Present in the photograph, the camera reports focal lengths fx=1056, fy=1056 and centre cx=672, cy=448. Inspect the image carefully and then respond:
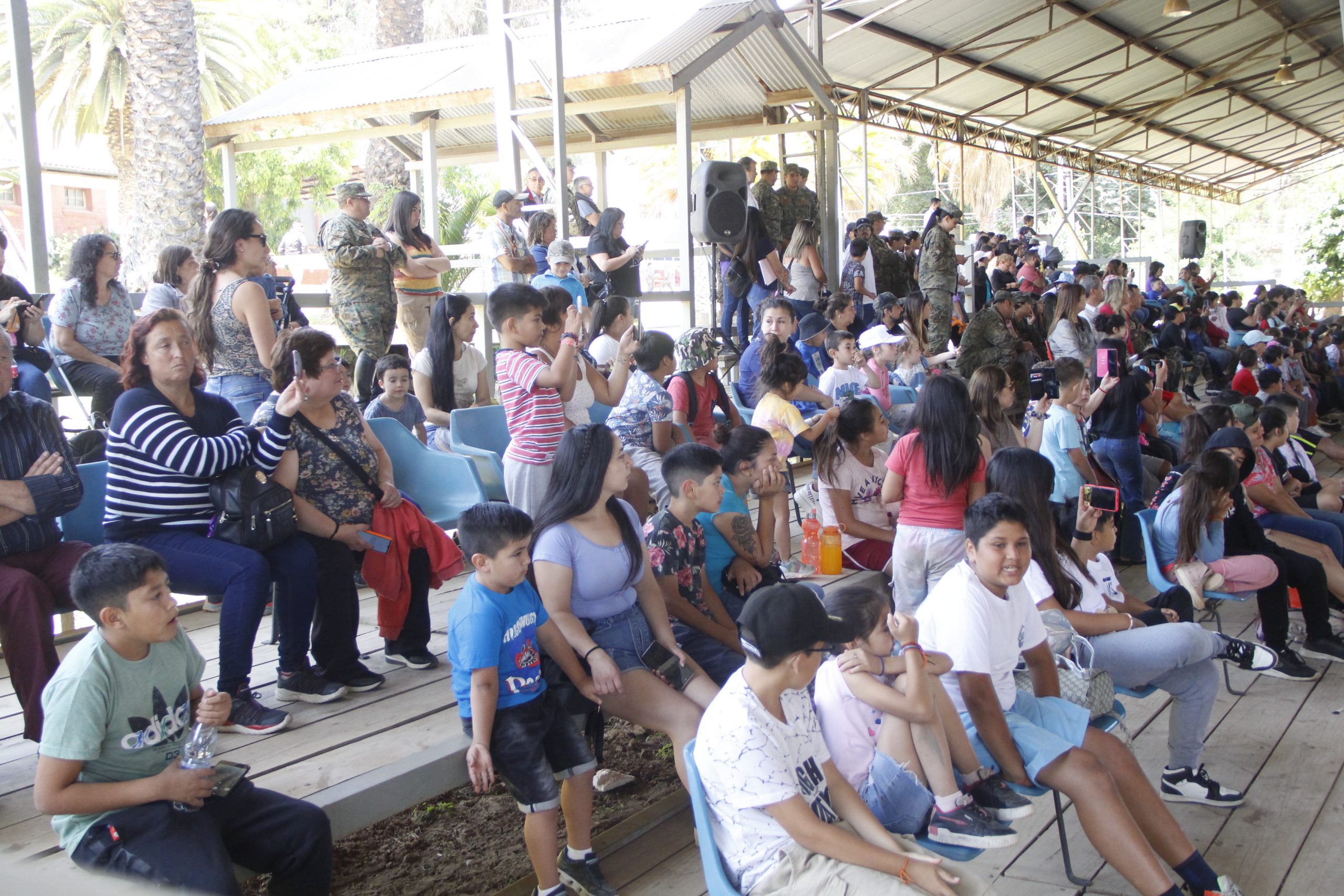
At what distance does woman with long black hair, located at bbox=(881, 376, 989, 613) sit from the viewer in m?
3.83

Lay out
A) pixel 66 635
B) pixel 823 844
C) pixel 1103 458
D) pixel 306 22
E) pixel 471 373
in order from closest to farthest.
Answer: pixel 823 844 < pixel 66 635 < pixel 471 373 < pixel 1103 458 < pixel 306 22

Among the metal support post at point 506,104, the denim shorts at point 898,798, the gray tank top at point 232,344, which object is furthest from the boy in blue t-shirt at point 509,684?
the metal support post at point 506,104

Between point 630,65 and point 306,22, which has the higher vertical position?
point 306,22

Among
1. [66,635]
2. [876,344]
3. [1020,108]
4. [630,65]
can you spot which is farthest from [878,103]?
[66,635]

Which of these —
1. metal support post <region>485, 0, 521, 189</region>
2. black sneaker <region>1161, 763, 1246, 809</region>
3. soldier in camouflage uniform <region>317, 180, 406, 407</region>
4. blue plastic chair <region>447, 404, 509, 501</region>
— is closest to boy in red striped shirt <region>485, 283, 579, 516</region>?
blue plastic chair <region>447, 404, 509, 501</region>

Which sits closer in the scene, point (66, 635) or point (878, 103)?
point (66, 635)

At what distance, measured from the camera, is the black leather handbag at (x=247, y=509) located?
288 cm

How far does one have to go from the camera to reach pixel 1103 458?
6016 mm

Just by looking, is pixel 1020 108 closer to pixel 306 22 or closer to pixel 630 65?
pixel 630 65

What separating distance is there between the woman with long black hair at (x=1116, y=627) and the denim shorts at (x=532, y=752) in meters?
1.49

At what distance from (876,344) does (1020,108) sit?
12413 millimetres

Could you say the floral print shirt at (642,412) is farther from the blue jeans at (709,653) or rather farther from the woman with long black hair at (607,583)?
the woman with long black hair at (607,583)

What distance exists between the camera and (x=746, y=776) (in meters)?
2.05

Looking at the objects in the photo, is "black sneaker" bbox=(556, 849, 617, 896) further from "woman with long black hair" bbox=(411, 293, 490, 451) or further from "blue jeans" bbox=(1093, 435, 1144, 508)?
"blue jeans" bbox=(1093, 435, 1144, 508)
